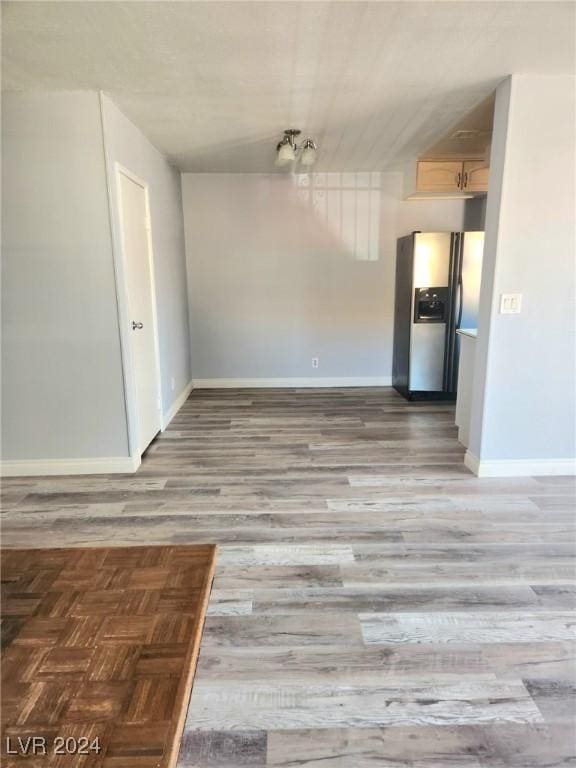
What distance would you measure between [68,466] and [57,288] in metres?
1.22

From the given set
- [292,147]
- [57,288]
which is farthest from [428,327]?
[57,288]

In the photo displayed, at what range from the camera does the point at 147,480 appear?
319 centimetres

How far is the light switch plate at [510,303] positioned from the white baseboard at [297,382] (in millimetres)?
2774

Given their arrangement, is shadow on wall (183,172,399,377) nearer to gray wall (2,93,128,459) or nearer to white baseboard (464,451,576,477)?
gray wall (2,93,128,459)

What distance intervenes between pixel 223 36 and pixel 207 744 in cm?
275

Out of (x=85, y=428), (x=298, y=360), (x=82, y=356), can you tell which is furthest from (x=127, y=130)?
(x=298, y=360)

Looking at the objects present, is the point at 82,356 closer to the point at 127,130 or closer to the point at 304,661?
the point at 127,130

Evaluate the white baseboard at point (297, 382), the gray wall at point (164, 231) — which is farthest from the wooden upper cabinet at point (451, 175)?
the gray wall at point (164, 231)

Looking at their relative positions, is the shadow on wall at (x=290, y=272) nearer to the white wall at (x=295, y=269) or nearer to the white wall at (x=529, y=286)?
the white wall at (x=295, y=269)

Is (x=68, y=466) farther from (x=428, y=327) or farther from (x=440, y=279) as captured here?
(x=440, y=279)

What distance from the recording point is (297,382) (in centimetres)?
569

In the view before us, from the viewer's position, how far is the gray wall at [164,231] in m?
3.00

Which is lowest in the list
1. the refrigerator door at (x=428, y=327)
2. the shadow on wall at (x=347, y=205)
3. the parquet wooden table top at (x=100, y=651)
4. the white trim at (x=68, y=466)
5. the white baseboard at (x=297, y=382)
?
the parquet wooden table top at (x=100, y=651)

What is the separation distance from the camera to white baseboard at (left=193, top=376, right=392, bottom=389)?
18.6ft
